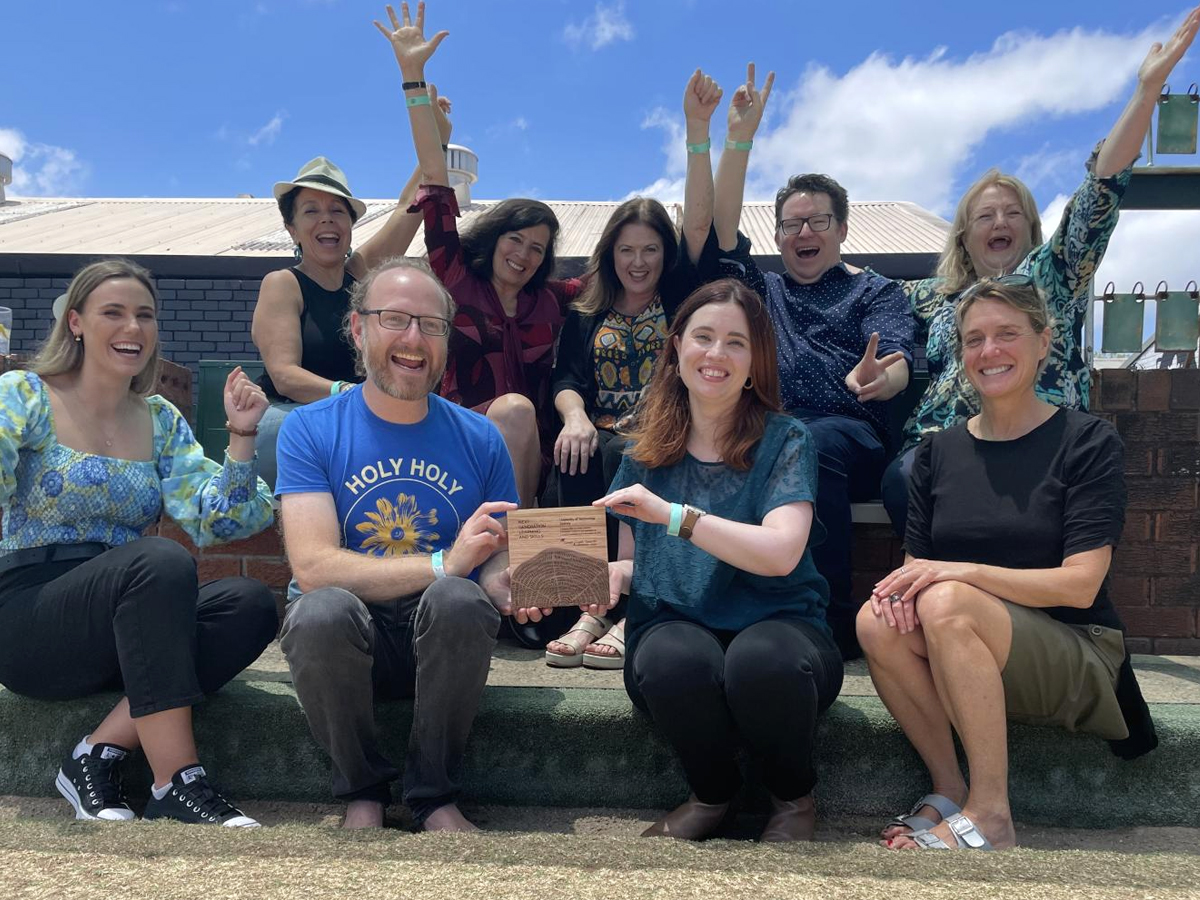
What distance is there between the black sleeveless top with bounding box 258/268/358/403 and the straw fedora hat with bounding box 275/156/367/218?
32cm

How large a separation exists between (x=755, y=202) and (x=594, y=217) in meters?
1.95

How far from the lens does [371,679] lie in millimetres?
2080

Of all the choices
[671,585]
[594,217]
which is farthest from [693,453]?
[594,217]

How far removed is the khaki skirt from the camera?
201 centimetres

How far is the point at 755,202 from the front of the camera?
9.62 m

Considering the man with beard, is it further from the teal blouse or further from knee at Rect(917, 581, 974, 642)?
knee at Rect(917, 581, 974, 642)

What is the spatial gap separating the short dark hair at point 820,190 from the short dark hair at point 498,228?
847 mm

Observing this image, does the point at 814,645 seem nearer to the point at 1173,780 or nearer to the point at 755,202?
the point at 1173,780

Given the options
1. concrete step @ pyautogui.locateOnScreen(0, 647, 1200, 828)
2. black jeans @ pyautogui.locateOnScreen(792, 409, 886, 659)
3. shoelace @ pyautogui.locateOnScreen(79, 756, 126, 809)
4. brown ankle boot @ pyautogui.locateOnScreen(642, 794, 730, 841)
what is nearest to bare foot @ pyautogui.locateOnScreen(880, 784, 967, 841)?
concrete step @ pyautogui.locateOnScreen(0, 647, 1200, 828)

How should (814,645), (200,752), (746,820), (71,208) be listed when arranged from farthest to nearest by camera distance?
(71,208)
(200,752)
(746,820)
(814,645)

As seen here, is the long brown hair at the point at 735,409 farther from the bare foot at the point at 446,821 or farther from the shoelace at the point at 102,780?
the shoelace at the point at 102,780

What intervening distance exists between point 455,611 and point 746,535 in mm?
660

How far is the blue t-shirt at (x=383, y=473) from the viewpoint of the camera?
2191mm

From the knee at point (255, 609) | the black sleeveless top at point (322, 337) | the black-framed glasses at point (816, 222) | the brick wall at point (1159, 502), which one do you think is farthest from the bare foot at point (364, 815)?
the brick wall at point (1159, 502)
